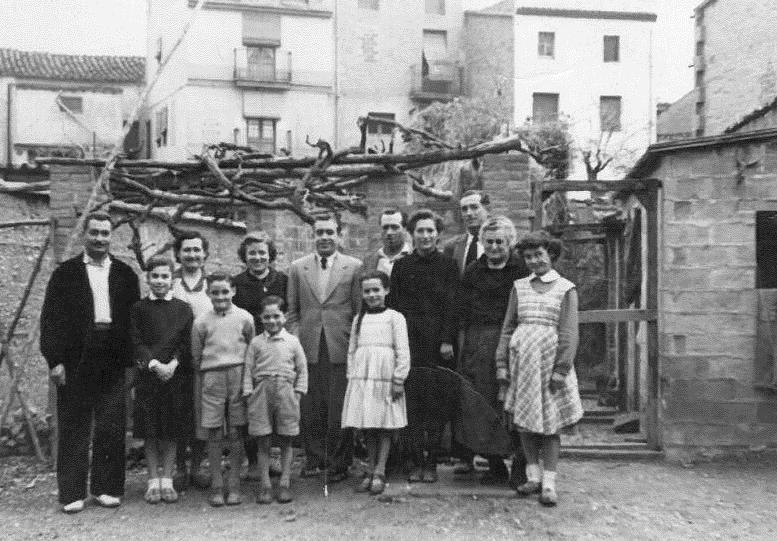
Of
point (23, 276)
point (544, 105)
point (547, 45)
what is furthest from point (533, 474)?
point (547, 45)

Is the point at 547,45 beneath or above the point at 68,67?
above

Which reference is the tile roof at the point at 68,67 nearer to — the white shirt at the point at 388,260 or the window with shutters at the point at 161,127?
the window with shutters at the point at 161,127

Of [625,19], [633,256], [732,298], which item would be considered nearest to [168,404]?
[732,298]

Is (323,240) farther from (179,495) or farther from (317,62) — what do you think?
(317,62)

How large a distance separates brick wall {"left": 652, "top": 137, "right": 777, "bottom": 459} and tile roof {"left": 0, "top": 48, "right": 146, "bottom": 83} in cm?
2837

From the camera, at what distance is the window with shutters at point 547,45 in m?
32.6

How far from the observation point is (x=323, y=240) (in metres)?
6.54

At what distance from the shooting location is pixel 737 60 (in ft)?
49.6

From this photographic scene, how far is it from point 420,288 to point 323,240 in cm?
77

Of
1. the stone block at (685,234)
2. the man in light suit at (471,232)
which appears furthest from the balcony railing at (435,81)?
the man in light suit at (471,232)

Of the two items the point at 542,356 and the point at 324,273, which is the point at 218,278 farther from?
the point at 542,356

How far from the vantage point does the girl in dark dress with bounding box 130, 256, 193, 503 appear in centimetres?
602

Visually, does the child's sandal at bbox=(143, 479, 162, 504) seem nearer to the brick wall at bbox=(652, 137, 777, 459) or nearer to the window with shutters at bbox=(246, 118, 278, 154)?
the brick wall at bbox=(652, 137, 777, 459)

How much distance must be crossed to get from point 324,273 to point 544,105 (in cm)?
2734
